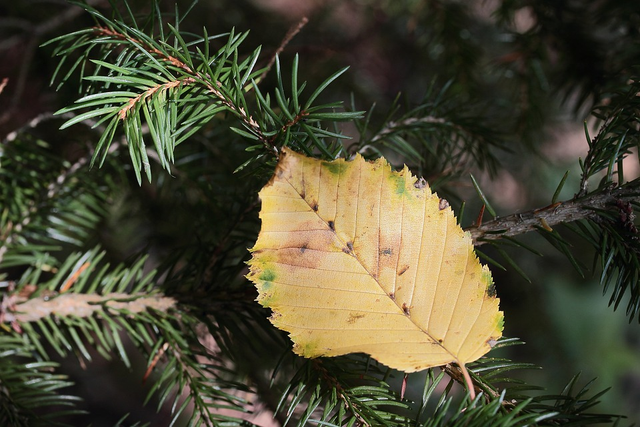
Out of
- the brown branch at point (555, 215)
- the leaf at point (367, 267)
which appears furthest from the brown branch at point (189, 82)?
the brown branch at point (555, 215)

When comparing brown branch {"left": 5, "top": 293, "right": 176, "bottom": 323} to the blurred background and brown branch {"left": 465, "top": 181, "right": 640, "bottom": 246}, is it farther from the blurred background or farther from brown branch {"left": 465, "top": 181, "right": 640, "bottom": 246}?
brown branch {"left": 465, "top": 181, "right": 640, "bottom": 246}

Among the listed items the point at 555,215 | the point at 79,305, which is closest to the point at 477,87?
the point at 555,215

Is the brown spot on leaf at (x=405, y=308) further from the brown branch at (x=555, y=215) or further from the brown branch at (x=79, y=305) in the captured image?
the brown branch at (x=79, y=305)

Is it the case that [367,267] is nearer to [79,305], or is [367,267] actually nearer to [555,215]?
[555,215]

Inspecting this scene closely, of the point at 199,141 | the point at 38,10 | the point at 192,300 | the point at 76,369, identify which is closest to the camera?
the point at 192,300

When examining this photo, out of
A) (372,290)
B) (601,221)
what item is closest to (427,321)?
(372,290)

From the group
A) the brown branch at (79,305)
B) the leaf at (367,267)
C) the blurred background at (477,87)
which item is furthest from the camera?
the blurred background at (477,87)

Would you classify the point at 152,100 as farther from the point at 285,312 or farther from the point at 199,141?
the point at 199,141
